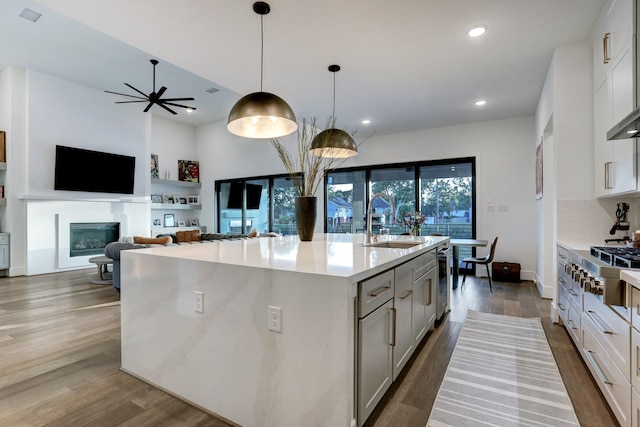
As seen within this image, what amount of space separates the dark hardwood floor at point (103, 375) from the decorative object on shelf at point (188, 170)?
17.7ft

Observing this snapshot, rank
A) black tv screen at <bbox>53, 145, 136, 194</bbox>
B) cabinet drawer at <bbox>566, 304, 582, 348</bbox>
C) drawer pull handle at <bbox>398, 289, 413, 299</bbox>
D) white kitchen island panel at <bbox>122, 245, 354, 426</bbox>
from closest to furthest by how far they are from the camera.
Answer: white kitchen island panel at <bbox>122, 245, 354, 426</bbox>, drawer pull handle at <bbox>398, 289, 413, 299</bbox>, cabinet drawer at <bbox>566, 304, 582, 348</bbox>, black tv screen at <bbox>53, 145, 136, 194</bbox>

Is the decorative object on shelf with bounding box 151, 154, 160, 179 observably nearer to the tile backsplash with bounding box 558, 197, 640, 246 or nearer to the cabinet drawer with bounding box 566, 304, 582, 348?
the tile backsplash with bounding box 558, 197, 640, 246

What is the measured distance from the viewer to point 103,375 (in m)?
2.20

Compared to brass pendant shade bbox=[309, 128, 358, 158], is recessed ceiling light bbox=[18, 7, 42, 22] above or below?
above

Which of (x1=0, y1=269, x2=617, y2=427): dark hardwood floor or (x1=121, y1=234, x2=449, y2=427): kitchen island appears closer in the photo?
(x1=121, y1=234, x2=449, y2=427): kitchen island

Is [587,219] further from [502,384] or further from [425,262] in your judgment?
[502,384]

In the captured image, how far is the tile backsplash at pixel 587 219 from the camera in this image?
118 inches

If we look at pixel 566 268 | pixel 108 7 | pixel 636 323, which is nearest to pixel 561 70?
pixel 566 268

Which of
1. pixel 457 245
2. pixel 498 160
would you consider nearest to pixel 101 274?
pixel 457 245

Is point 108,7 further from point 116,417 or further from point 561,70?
point 561,70

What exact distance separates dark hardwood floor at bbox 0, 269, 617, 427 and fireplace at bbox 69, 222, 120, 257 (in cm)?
251

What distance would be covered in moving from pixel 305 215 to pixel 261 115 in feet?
3.22

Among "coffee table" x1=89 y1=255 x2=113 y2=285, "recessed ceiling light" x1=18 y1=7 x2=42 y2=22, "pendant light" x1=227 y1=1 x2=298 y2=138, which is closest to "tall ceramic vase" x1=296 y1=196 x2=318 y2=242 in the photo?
"pendant light" x1=227 y1=1 x2=298 y2=138

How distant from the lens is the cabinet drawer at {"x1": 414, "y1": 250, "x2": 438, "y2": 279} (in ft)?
7.98
